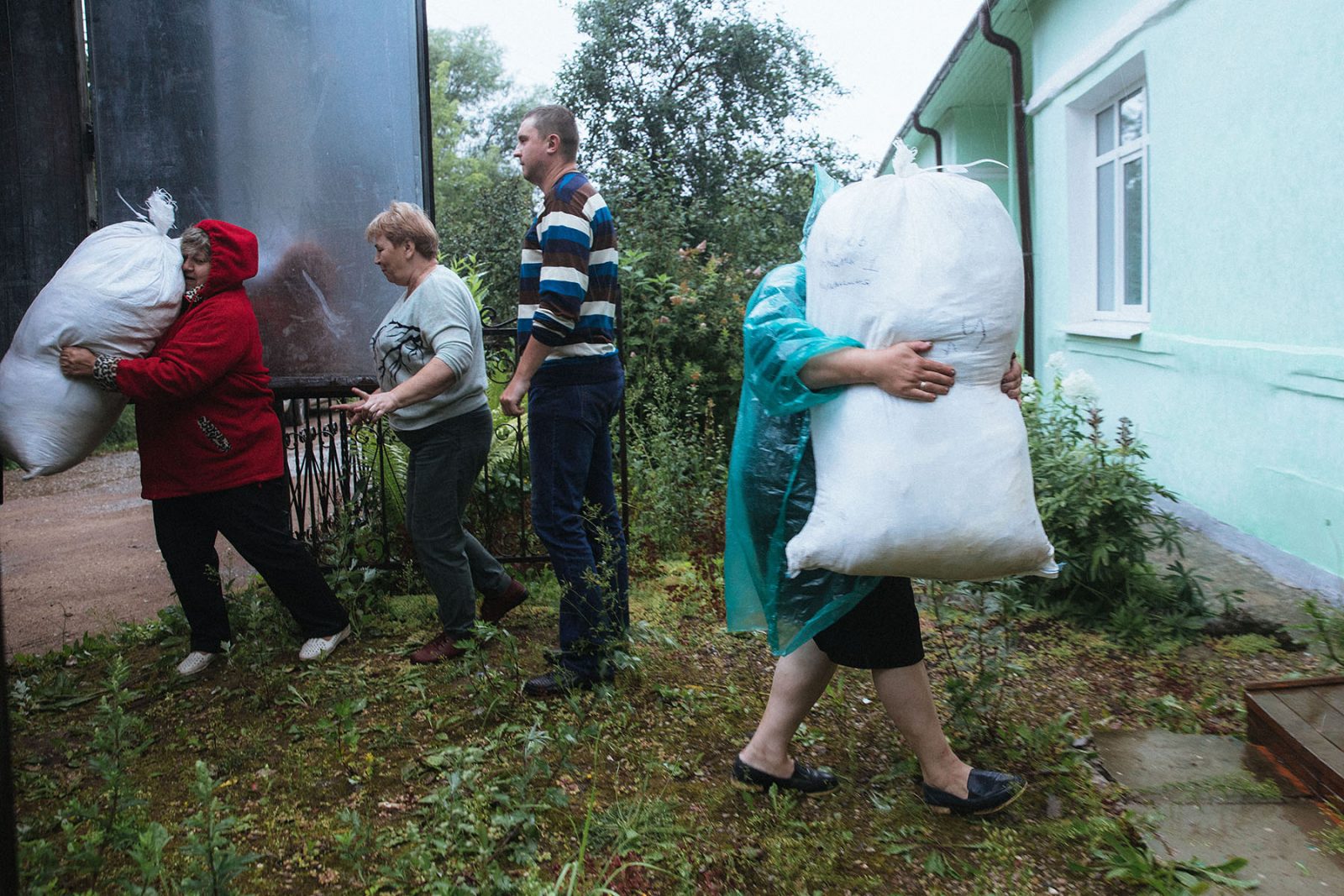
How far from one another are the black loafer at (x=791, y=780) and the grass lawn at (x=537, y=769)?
4 cm

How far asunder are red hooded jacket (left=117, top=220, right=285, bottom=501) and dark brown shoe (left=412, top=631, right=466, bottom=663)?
803mm

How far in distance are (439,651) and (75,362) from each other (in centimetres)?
147

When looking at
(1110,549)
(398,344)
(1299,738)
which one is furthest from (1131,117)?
(398,344)

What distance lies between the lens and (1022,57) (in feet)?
28.4

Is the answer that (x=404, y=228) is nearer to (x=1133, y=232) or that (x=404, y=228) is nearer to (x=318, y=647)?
(x=318, y=647)

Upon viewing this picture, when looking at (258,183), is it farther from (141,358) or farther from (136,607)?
(136,607)

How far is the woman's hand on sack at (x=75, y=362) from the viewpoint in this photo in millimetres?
3029

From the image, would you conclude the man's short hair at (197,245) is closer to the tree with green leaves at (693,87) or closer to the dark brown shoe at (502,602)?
the dark brown shoe at (502,602)

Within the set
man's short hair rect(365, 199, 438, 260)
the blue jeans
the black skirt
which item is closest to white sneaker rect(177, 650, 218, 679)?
the blue jeans

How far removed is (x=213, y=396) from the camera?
3318 mm

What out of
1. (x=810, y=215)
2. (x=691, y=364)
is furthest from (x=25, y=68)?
(x=691, y=364)

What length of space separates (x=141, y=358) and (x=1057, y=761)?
114 inches

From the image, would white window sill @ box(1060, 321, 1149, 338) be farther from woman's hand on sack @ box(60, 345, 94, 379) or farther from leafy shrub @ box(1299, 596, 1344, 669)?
woman's hand on sack @ box(60, 345, 94, 379)

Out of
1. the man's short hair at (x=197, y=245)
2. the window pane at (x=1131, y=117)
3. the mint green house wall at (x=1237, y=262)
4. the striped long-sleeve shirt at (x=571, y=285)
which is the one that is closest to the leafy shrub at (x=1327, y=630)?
the mint green house wall at (x=1237, y=262)
